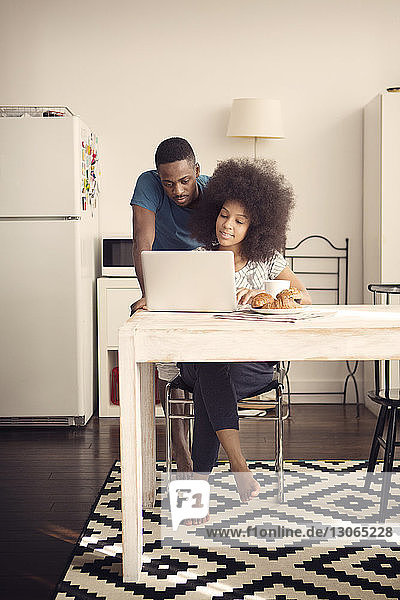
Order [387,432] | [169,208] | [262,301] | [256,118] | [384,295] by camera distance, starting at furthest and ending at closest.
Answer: [256,118]
[384,295]
[169,208]
[387,432]
[262,301]

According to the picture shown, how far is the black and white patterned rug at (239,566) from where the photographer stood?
216 cm

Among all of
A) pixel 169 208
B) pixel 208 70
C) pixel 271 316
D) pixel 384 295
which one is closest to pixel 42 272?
pixel 169 208

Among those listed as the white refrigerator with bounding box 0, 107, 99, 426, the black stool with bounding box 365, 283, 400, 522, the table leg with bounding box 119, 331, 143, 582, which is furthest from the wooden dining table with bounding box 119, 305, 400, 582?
the white refrigerator with bounding box 0, 107, 99, 426

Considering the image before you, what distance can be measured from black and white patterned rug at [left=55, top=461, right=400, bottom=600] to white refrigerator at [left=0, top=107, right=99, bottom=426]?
143 cm

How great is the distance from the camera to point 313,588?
2172 millimetres

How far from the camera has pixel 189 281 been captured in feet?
7.82

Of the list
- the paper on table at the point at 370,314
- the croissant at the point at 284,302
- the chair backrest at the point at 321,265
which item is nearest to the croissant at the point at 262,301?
the croissant at the point at 284,302

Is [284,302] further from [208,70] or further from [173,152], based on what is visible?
[208,70]

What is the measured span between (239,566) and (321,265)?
279 centimetres

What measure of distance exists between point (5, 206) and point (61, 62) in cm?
118

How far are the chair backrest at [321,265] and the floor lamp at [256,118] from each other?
0.70 meters

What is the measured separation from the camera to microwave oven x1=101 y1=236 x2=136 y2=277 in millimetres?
4504

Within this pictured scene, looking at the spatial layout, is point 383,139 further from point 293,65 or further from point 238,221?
point 238,221

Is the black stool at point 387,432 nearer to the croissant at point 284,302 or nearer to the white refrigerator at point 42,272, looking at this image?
the croissant at point 284,302
